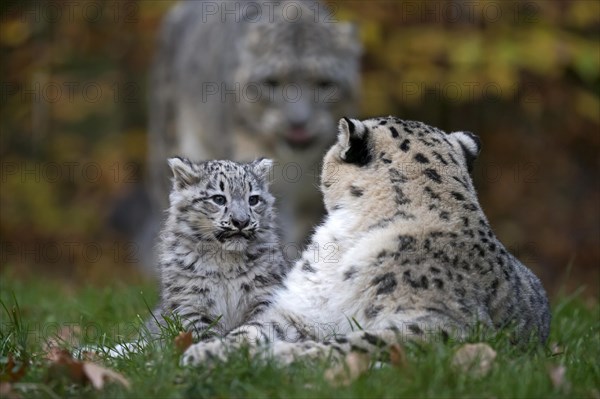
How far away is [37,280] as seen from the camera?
450 inches

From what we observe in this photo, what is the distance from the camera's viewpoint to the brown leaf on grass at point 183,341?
571 centimetres

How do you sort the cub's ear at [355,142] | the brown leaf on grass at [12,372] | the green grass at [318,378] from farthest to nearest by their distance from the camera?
the cub's ear at [355,142]
the brown leaf on grass at [12,372]
the green grass at [318,378]

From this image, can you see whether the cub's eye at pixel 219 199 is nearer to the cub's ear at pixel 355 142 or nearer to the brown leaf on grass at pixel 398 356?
the cub's ear at pixel 355 142

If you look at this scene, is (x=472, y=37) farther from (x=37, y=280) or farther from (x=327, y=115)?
(x=37, y=280)

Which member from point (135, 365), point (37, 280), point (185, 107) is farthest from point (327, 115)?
point (135, 365)

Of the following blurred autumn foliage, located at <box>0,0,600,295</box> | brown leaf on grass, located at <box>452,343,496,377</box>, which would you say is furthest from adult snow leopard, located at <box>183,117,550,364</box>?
blurred autumn foliage, located at <box>0,0,600,295</box>

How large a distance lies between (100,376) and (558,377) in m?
2.16

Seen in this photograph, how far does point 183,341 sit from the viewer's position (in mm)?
5770

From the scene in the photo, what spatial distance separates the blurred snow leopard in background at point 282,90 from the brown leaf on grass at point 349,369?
6.37 metres

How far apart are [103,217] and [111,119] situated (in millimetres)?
1844

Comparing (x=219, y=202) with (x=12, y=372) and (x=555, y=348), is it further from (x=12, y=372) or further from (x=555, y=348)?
(x=555, y=348)

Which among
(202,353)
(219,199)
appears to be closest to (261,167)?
(219,199)

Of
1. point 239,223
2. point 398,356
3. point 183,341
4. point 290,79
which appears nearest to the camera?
point 398,356

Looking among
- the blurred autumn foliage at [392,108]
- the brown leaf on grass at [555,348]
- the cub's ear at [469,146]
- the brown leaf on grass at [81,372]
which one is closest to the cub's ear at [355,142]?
the cub's ear at [469,146]
